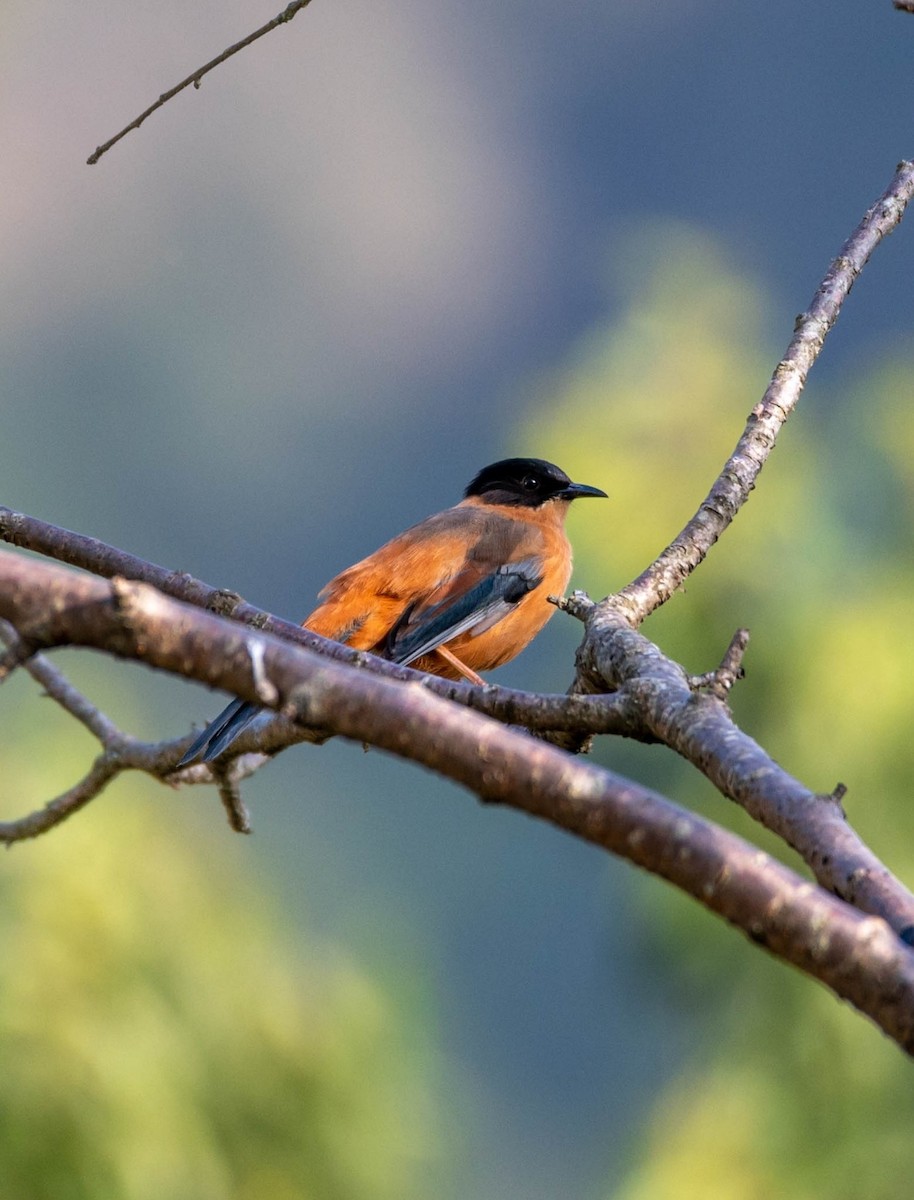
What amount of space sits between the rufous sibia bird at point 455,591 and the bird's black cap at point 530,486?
49 millimetres

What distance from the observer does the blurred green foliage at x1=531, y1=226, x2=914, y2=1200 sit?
20.2 ft

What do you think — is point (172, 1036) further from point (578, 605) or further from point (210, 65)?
point (210, 65)

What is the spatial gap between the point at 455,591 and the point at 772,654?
2194mm

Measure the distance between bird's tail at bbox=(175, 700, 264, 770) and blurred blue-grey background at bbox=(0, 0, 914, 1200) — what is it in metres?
2.21

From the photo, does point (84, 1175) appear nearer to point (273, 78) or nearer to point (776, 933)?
point (776, 933)

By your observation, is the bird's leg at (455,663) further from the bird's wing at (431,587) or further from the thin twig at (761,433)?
the thin twig at (761,433)

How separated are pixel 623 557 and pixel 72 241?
281 ft

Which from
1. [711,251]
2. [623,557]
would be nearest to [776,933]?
[623,557]

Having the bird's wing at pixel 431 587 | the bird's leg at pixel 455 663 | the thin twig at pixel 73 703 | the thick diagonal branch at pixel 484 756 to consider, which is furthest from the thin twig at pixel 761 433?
the bird's leg at pixel 455 663

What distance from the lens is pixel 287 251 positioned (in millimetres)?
94250

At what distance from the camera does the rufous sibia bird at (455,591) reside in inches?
195

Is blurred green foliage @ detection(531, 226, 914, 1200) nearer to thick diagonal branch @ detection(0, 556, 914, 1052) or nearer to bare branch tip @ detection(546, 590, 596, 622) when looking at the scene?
bare branch tip @ detection(546, 590, 596, 622)

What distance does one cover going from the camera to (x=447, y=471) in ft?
243

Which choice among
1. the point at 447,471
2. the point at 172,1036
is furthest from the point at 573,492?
the point at 447,471
